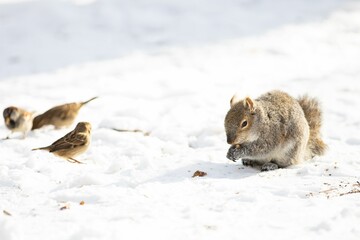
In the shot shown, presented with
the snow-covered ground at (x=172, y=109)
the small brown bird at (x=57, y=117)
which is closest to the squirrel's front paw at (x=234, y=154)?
the snow-covered ground at (x=172, y=109)

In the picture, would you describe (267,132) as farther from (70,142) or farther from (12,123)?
(12,123)

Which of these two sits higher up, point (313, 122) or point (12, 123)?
point (313, 122)

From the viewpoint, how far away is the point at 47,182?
4.97 m

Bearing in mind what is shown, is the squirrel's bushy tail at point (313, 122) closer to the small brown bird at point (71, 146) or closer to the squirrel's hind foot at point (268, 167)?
the squirrel's hind foot at point (268, 167)

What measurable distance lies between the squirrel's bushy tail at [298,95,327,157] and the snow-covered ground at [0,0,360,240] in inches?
5.3

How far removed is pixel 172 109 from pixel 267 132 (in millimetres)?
2687

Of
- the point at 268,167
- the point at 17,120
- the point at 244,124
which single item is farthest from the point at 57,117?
the point at 268,167

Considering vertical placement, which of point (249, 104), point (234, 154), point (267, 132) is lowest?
point (234, 154)

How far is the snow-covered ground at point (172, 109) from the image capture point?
13.2 ft

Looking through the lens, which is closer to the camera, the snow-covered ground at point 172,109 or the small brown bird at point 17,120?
the snow-covered ground at point 172,109

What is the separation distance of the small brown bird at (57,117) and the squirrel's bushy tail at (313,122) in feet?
8.71

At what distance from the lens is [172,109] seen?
313 inches

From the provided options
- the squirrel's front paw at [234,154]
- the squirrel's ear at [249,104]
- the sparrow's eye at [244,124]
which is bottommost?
the squirrel's front paw at [234,154]

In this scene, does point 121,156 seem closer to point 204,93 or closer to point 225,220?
point 225,220
